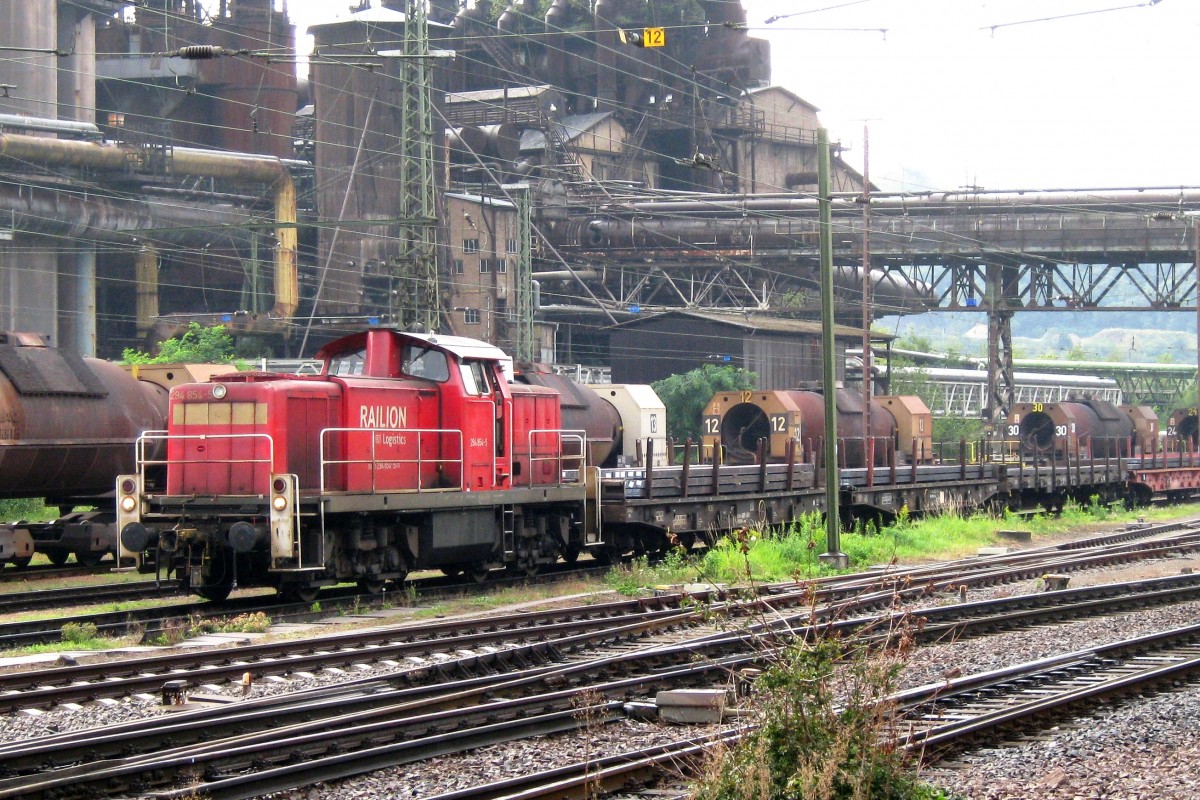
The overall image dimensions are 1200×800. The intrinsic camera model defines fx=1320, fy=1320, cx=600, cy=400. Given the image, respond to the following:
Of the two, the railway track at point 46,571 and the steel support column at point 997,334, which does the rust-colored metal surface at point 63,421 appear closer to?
the railway track at point 46,571

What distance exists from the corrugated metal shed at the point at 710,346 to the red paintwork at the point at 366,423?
109 feet

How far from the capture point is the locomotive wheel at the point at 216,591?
15580 millimetres

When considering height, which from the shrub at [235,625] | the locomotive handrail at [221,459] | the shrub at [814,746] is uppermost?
the locomotive handrail at [221,459]

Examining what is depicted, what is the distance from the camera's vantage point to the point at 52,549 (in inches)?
770

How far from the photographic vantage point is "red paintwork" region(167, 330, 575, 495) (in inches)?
610

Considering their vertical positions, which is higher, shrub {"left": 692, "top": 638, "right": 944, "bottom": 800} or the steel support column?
the steel support column

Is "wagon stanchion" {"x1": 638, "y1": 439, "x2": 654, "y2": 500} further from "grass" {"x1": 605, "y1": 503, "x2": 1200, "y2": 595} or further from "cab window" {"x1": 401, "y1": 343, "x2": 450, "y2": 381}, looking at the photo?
"cab window" {"x1": 401, "y1": 343, "x2": 450, "y2": 381}

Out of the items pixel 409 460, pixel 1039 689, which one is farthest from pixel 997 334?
pixel 1039 689

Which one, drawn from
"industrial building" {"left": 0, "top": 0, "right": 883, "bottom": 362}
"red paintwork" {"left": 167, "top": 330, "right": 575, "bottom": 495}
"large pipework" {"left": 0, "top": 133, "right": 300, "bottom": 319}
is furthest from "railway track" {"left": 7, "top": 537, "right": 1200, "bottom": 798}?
"large pipework" {"left": 0, "top": 133, "right": 300, "bottom": 319}

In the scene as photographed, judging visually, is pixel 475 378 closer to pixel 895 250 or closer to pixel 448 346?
pixel 448 346

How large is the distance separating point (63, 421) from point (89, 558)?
227cm

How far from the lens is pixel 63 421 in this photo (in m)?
19.9

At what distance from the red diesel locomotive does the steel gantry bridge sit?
108 feet

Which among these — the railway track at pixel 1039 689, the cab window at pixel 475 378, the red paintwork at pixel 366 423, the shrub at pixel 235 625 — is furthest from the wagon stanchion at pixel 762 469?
the shrub at pixel 235 625
